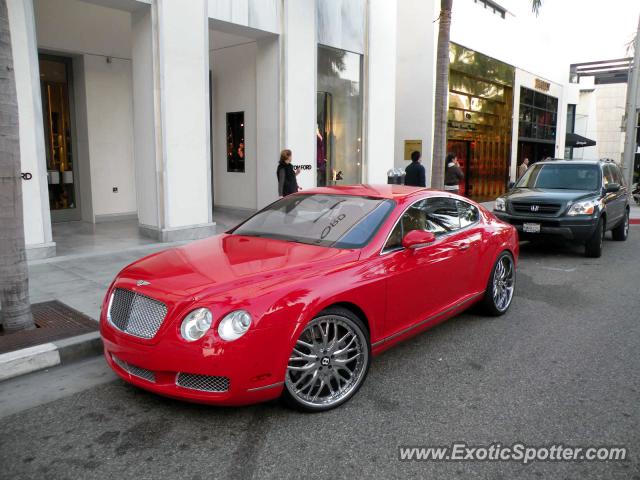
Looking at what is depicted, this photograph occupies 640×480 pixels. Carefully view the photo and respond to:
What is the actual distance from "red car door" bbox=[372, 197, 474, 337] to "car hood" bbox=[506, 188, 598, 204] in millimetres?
4956

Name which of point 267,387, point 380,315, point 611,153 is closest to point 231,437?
point 267,387

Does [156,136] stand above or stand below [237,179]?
above

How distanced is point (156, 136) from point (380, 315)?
663 cm

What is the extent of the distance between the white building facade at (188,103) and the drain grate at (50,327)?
2.77 m

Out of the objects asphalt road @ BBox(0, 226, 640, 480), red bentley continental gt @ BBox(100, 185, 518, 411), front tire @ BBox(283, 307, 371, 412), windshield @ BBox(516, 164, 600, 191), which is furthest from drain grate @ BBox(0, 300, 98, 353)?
windshield @ BBox(516, 164, 600, 191)

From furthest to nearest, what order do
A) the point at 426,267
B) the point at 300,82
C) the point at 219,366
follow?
the point at 300,82 < the point at 426,267 < the point at 219,366

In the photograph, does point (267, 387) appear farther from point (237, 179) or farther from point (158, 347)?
point (237, 179)

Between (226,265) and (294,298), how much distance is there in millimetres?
702

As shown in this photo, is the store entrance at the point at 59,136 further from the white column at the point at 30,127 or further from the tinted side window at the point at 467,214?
the tinted side window at the point at 467,214

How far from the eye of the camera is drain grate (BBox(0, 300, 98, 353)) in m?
4.73

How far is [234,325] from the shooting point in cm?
337

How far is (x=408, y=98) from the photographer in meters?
18.1

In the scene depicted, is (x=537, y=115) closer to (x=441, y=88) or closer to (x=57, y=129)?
(x=441, y=88)

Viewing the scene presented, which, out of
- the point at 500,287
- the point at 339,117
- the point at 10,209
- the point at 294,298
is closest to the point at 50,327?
the point at 10,209
